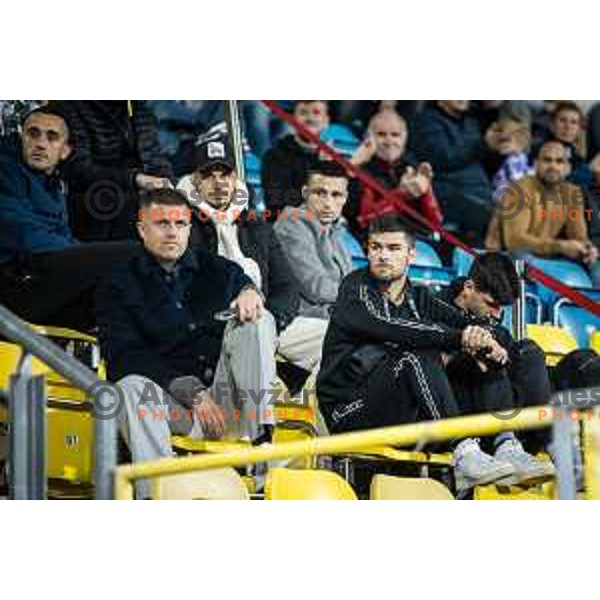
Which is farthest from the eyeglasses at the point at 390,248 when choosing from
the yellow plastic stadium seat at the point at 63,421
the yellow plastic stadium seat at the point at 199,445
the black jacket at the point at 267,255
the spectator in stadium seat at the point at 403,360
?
the yellow plastic stadium seat at the point at 63,421

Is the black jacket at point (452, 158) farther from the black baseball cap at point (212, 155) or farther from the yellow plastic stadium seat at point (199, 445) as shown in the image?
the yellow plastic stadium seat at point (199, 445)

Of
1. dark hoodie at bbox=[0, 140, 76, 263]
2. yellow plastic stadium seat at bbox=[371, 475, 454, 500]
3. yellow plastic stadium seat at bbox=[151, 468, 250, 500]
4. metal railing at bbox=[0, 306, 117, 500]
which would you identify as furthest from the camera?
dark hoodie at bbox=[0, 140, 76, 263]

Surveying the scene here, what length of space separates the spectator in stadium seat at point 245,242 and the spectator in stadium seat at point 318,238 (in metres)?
0.03

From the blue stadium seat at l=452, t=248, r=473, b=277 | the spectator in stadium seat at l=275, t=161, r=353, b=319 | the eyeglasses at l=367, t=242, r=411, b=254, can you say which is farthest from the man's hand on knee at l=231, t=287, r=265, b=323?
the blue stadium seat at l=452, t=248, r=473, b=277

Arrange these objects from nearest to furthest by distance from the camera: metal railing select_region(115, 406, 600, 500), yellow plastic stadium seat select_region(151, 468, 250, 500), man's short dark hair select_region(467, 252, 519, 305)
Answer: metal railing select_region(115, 406, 600, 500) → yellow plastic stadium seat select_region(151, 468, 250, 500) → man's short dark hair select_region(467, 252, 519, 305)

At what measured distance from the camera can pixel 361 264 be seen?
573 centimetres

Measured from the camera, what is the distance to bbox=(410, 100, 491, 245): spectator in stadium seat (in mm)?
5758

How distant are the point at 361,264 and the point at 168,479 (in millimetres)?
887

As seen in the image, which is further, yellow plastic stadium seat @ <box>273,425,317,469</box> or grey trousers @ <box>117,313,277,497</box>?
yellow plastic stadium seat @ <box>273,425,317,469</box>

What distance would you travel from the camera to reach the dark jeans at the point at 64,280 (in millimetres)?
5605

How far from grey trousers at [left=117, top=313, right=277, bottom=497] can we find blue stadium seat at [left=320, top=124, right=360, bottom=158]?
55cm

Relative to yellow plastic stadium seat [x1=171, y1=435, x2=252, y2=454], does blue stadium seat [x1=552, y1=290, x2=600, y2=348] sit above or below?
above

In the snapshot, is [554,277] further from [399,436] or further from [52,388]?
[52,388]

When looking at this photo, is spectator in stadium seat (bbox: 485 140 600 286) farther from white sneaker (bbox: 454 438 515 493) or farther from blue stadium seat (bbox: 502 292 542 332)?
white sneaker (bbox: 454 438 515 493)
